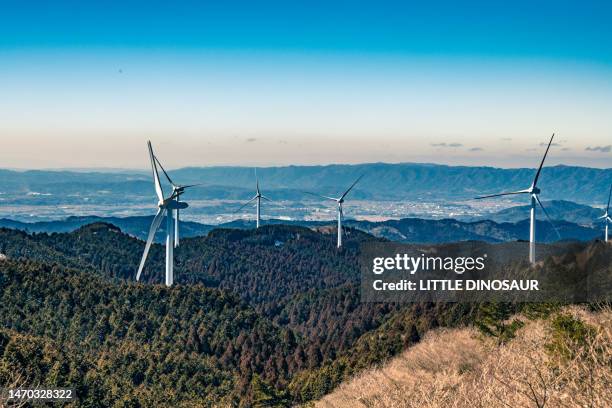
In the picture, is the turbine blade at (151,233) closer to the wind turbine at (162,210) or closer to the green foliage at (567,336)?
the wind turbine at (162,210)

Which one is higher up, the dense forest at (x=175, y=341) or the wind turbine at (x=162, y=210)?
the wind turbine at (x=162, y=210)

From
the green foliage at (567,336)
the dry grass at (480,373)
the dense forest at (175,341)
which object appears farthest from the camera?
the dense forest at (175,341)

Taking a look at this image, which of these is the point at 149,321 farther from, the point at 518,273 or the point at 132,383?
the point at 518,273

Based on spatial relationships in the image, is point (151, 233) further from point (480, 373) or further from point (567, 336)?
point (567, 336)

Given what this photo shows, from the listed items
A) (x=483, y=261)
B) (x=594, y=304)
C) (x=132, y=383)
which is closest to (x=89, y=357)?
(x=132, y=383)

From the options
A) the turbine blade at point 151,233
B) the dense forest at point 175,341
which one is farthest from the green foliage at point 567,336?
the turbine blade at point 151,233

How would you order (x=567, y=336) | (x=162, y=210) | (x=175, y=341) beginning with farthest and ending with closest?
(x=162, y=210) → (x=175, y=341) → (x=567, y=336)

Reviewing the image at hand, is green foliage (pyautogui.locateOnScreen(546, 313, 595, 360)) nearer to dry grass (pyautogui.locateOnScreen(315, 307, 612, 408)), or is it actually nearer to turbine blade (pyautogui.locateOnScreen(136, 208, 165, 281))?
dry grass (pyautogui.locateOnScreen(315, 307, 612, 408))

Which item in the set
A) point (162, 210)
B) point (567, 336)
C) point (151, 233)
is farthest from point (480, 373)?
point (162, 210)

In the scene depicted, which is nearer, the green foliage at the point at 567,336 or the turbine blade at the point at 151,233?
the green foliage at the point at 567,336
